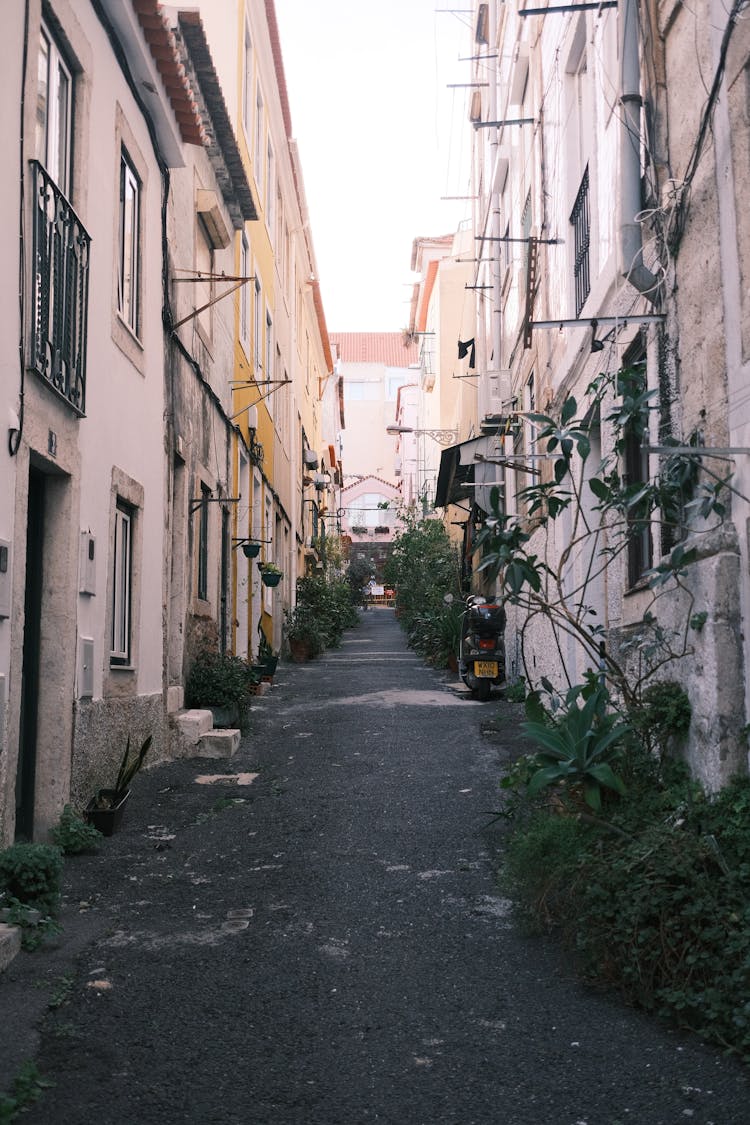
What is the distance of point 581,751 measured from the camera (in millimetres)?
4719

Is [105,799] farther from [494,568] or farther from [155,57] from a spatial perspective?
[155,57]

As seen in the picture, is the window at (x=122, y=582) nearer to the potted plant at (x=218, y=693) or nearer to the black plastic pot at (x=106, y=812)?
the black plastic pot at (x=106, y=812)

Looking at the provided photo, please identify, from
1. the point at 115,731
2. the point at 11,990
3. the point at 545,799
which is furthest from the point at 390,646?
the point at 11,990

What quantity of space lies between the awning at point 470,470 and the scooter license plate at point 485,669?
100 inches

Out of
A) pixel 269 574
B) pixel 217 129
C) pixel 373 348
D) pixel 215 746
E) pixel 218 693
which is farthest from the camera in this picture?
pixel 373 348

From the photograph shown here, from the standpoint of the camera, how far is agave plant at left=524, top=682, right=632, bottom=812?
4.56 meters

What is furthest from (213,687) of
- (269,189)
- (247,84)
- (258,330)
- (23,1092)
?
(269,189)

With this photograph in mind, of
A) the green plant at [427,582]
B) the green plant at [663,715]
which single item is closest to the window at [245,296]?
the green plant at [427,582]

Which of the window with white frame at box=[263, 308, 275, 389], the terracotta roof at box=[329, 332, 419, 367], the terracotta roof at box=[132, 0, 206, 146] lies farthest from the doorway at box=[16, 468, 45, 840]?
the terracotta roof at box=[329, 332, 419, 367]

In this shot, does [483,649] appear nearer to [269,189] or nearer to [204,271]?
[204,271]

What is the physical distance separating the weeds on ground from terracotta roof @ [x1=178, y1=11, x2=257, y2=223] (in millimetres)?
7622

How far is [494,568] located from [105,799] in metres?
2.88

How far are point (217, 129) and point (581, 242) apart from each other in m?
4.38

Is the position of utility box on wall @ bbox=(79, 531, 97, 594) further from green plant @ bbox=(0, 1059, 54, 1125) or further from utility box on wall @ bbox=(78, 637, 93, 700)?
green plant @ bbox=(0, 1059, 54, 1125)
